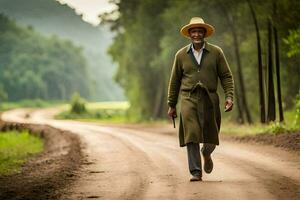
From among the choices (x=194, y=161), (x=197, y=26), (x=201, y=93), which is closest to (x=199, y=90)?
(x=201, y=93)

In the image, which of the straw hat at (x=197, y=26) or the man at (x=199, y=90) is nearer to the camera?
the straw hat at (x=197, y=26)

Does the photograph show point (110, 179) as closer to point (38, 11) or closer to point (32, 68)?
point (38, 11)

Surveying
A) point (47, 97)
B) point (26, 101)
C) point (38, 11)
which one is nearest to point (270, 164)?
point (38, 11)

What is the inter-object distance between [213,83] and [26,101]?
9496 centimetres

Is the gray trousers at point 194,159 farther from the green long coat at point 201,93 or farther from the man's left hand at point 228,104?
the man's left hand at point 228,104

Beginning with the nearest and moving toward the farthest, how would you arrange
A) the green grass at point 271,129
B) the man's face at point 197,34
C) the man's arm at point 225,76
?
the man's face at point 197,34
the man's arm at point 225,76
the green grass at point 271,129

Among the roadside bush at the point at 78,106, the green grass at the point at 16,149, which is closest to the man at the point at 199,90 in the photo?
the green grass at the point at 16,149

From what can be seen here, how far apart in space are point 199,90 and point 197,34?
0.86 metres

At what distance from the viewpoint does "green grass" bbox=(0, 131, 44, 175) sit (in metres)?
15.9

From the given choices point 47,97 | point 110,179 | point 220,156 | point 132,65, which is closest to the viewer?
point 110,179

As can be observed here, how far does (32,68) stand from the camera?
4107 inches

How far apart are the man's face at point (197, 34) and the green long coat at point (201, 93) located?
160mm

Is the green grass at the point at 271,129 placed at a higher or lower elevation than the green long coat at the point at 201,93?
lower

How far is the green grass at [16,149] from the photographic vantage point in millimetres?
15949
